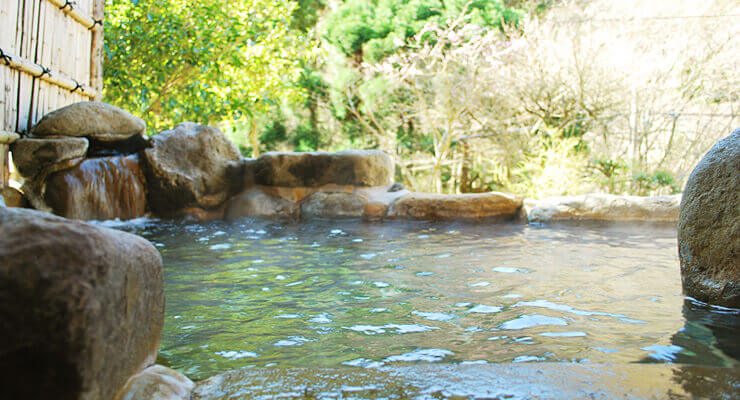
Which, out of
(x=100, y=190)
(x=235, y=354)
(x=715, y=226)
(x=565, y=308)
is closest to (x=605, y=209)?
(x=715, y=226)

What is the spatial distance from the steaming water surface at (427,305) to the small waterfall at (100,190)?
1.42m

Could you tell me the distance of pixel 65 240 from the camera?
130 cm

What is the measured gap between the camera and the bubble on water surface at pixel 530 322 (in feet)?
8.76

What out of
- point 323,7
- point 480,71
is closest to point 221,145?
point 480,71

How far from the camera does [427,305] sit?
3096 mm

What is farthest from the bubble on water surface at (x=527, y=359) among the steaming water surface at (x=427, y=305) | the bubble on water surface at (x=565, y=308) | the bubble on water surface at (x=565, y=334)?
the bubble on water surface at (x=565, y=308)

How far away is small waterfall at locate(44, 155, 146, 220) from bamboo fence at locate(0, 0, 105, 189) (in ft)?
1.87

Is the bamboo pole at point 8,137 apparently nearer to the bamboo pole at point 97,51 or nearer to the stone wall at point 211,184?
the stone wall at point 211,184

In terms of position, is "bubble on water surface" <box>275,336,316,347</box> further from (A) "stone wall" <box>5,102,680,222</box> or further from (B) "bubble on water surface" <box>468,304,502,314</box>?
(A) "stone wall" <box>5,102,680,222</box>

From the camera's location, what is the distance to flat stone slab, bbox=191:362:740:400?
1656 mm

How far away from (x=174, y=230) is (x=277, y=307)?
3911 mm

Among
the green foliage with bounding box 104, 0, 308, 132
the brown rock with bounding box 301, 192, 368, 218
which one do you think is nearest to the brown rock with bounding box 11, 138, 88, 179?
the green foliage with bounding box 104, 0, 308, 132

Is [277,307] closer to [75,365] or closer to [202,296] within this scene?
[202,296]

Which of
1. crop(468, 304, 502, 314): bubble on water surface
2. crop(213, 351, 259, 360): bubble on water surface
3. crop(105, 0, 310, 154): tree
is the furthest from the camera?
crop(105, 0, 310, 154): tree
